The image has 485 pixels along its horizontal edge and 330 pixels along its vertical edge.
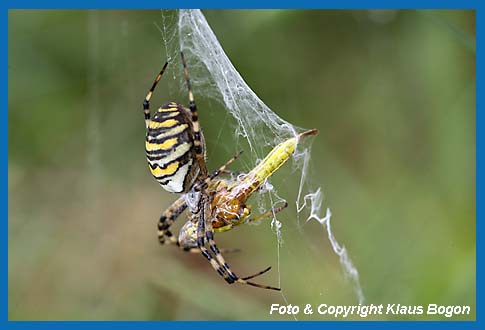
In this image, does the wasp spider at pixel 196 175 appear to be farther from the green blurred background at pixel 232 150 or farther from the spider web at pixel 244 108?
the green blurred background at pixel 232 150

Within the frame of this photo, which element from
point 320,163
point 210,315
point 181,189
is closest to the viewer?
point 181,189

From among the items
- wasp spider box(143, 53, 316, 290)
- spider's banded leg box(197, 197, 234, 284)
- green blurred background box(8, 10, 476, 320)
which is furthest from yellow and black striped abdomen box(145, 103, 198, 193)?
green blurred background box(8, 10, 476, 320)

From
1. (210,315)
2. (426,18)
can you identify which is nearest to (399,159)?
(426,18)

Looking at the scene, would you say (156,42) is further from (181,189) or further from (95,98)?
(181,189)

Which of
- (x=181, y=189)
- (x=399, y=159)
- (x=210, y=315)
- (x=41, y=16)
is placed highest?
(x=41, y=16)

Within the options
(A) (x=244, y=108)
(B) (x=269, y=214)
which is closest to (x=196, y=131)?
(A) (x=244, y=108)

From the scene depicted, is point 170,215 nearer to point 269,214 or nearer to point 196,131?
point 269,214
